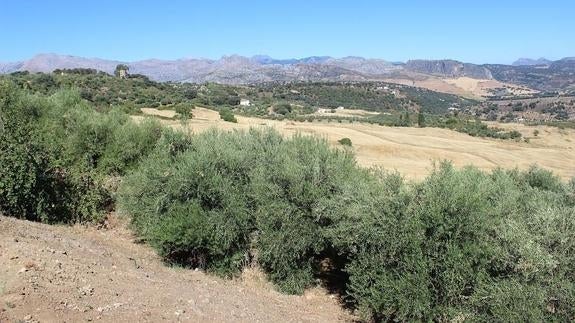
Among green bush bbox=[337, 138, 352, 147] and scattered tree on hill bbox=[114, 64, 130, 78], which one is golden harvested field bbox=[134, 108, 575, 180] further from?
scattered tree on hill bbox=[114, 64, 130, 78]

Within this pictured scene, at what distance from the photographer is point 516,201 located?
790 inches

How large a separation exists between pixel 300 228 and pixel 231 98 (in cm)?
9025

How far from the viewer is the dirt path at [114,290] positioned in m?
12.8

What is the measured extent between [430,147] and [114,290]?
5049cm

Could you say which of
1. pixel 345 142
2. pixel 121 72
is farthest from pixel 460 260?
pixel 121 72

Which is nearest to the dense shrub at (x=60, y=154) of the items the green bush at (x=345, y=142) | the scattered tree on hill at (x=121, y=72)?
the green bush at (x=345, y=142)

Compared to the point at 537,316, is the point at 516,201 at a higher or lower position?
higher

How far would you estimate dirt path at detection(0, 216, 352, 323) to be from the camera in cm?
1279

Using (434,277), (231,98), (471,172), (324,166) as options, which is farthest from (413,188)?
(231,98)

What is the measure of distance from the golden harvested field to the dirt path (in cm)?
2363

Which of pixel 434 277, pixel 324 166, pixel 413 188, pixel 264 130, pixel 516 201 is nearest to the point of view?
pixel 434 277

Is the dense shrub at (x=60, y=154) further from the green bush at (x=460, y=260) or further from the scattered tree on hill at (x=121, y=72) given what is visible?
the scattered tree on hill at (x=121, y=72)

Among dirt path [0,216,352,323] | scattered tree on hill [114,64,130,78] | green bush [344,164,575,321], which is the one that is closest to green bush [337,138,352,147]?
dirt path [0,216,352,323]

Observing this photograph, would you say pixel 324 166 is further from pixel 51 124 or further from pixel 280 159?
pixel 51 124
